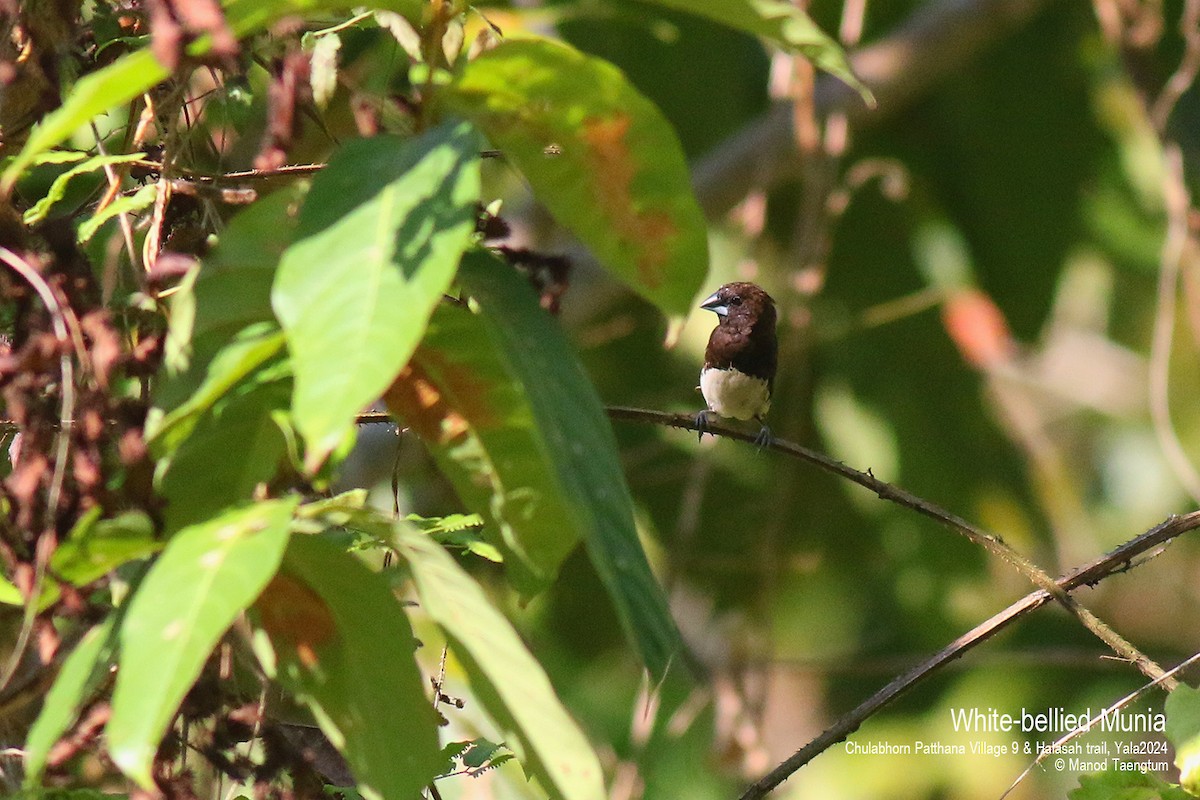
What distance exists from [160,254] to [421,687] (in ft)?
1.90

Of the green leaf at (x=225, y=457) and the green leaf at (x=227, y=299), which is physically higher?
the green leaf at (x=227, y=299)

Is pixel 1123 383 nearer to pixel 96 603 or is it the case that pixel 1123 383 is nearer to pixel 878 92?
pixel 878 92

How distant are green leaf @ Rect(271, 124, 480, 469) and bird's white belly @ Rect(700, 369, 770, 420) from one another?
3.02 metres

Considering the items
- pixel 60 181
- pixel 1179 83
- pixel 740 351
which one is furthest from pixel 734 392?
pixel 60 181

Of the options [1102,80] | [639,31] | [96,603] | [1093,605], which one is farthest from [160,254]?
[1093,605]

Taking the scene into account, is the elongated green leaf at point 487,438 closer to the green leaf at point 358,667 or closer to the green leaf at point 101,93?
the green leaf at point 358,667

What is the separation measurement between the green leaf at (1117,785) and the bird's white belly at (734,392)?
2455 millimetres

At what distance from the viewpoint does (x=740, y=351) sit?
13.8 feet

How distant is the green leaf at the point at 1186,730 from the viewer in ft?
5.24

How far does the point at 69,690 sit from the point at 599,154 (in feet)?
2.08

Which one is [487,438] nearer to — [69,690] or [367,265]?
[367,265]

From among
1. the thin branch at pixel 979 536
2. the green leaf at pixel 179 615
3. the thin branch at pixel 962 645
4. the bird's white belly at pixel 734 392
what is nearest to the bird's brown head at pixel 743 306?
the bird's white belly at pixel 734 392

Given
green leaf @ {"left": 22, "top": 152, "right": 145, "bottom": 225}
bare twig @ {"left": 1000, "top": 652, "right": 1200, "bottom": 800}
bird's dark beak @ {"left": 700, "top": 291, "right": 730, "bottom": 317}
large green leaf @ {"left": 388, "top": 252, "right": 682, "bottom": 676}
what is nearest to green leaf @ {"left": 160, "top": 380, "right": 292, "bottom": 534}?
large green leaf @ {"left": 388, "top": 252, "right": 682, "bottom": 676}

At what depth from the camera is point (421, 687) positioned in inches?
53.1
